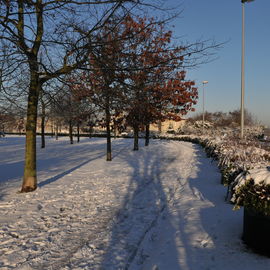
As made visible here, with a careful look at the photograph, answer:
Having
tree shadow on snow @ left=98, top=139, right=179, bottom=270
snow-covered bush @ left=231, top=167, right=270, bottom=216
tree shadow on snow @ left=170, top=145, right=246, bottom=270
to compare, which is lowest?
tree shadow on snow @ left=98, top=139, right=179, bottom=270

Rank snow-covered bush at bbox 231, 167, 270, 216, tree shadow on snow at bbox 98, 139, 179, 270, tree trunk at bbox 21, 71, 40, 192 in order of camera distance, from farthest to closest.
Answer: tree trunk at bbox 21, 71, 40, 192, tree shadow on snow at bbox 98, 139, 179, 270, snow-covered bush at bbox 231, 167, 270, 216

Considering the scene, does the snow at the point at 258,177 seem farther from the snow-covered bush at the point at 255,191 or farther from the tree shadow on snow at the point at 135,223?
the tree shadow on snow at the point at 135,223

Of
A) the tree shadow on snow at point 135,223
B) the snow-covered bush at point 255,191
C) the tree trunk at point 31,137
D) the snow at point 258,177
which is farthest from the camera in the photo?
the tree trunk at point 31,137

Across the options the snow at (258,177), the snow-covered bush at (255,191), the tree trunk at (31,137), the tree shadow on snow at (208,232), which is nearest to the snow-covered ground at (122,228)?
the tree shadow on snow at (208,232)

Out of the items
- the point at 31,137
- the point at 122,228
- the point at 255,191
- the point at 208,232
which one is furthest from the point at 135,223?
the point at 31,137

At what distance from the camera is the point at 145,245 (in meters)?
4.00

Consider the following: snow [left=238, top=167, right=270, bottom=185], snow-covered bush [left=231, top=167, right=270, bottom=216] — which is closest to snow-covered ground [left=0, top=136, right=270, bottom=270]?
snow-covered bush [left=231, top=167, right=270, bottom=216]

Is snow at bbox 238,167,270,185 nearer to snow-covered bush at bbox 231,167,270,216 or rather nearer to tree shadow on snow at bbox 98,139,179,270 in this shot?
snow-covered bush at bbox 231,167,270,216

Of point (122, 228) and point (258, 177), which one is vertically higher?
point (258, 177)

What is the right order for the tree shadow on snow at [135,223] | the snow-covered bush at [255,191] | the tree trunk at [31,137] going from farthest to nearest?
the tree trunk at [31,137]
the tree shadow on snow at [135,223]
the snow-covered bush at [255,191]

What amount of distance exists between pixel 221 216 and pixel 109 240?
7.96ft

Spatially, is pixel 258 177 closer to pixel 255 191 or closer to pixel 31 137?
pixel 255 191

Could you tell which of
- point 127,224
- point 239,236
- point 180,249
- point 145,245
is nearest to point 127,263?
point 145,245

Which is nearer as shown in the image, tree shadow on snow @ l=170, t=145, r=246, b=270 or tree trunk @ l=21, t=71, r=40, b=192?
tree shadow on snow @ l=170, t=145, r=246, b=270
